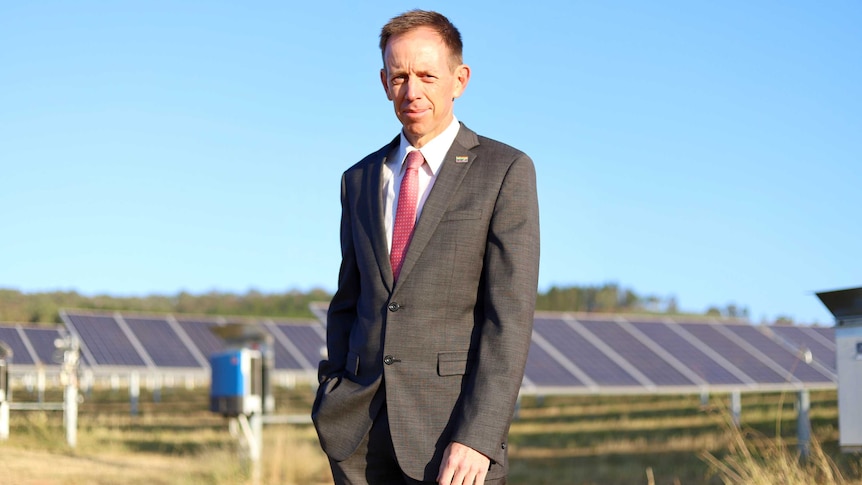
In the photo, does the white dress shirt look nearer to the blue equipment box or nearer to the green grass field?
the green grass field

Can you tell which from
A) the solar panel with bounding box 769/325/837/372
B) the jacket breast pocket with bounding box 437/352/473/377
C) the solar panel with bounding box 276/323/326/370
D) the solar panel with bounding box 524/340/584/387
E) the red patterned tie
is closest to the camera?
the jacket breast pocket with bounding box 437/352/473/377

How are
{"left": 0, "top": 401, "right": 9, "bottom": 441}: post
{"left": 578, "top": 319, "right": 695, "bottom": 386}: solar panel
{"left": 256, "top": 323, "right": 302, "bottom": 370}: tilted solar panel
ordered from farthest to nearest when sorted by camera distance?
1. {"left": 256, "top": 323, "right": 302, "bottom": 370}: tilted solar panel
2. {"left": 578, "top": 319, "right": 695, "bottom": 386}: solar panel
3. {"left": 0, "top": 401, "right": 9, "bottom": 441}: post

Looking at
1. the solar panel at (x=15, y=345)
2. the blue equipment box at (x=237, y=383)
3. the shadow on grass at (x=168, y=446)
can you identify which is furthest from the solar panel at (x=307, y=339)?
the blue equipment box at (x=237, y=383)

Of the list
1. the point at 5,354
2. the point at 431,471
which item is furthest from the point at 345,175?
the point at 5,354

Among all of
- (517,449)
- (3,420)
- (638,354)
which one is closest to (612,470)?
(517,449)

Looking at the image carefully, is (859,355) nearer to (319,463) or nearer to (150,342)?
(319,463)

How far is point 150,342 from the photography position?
72.1 ft

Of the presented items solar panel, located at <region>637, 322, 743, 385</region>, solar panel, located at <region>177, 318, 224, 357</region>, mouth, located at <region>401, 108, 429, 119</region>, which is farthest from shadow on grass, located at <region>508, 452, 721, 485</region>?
solar panel, located at <region>177, 318, 224, 357</region>

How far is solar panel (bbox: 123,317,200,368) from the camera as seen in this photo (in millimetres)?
21248

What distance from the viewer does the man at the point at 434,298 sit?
2.05 metres

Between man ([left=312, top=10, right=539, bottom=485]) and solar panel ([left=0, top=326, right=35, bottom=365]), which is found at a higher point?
man ([left=312, top=10, right=539, bottom=485])

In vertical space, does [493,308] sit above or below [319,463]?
→ above

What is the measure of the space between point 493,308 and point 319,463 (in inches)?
290

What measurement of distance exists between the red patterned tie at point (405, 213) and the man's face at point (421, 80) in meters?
0.07
